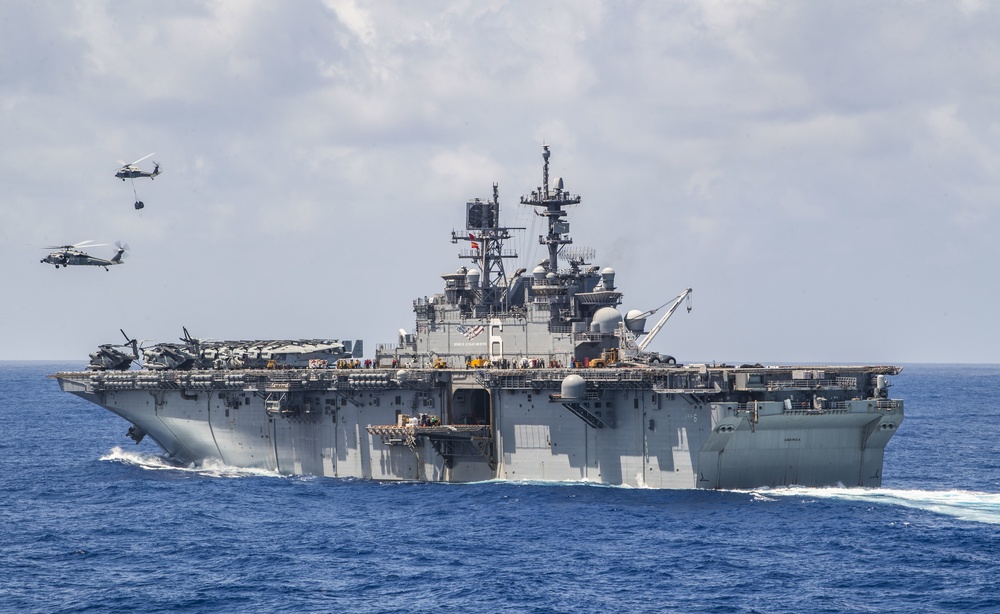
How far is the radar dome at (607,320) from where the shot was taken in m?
47.0

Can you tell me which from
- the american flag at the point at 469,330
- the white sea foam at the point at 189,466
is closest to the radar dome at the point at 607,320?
the american flag at the point at 469,330

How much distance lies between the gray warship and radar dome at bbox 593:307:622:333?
0.17 feet

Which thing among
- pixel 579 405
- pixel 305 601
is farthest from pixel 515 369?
pixel 305 601

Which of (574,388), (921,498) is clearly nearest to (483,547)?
(574,388)

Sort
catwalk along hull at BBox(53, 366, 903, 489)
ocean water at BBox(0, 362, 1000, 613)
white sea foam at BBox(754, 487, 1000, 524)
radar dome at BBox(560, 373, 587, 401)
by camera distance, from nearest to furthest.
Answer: ocean water at BBox(0, 362, 1000, 613), white sea foam at BBox(754, 487, 1000, 524), catwalk along hull at BBox(53, 366, 903, 489), radar dome at BBox(560, 373, 587, 401)

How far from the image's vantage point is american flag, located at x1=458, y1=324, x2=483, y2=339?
49.2 meters

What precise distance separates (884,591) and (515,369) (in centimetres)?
1789

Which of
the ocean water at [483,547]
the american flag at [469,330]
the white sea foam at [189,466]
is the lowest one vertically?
the ocean water at [483,547]

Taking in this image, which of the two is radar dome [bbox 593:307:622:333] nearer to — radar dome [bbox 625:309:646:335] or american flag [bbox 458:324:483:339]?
radar dome [bbox 625:309:646:335]

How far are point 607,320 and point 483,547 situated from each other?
13.7 metres

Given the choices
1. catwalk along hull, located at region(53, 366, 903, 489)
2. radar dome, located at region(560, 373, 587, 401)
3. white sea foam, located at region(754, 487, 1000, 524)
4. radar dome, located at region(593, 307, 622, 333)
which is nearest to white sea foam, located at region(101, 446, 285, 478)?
catwalk along hull, located at region(53, 366, 903, 489)

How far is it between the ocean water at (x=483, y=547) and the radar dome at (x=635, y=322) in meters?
7.65

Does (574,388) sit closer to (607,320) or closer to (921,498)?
(607,320)

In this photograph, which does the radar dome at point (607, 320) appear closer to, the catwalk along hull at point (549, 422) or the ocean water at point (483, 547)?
the catwalk along hull at point (549, 422)
